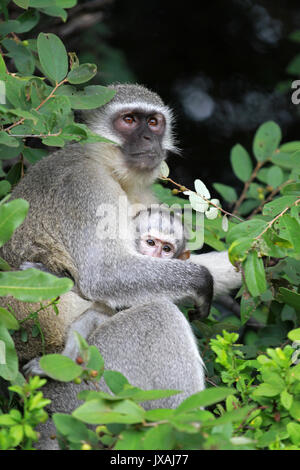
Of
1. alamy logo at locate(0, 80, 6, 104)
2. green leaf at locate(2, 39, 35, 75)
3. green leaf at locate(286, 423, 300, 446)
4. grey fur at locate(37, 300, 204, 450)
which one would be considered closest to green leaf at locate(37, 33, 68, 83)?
alamy logo at locate(0, 80, 6, 104)

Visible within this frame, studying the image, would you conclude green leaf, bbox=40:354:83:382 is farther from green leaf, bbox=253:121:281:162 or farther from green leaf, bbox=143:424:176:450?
green leaf, bbox=253:121:281:162

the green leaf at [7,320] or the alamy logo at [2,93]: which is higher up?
the alamy logo at [2,93]

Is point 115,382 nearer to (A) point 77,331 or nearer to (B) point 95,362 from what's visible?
(B) point 95,362

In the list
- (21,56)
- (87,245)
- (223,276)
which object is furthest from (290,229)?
(21,56)

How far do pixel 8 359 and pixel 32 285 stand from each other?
53 centimetres

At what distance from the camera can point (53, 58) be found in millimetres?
4461

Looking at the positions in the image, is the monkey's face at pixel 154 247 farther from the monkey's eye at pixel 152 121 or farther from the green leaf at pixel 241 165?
the green leaf at pixel 241 165

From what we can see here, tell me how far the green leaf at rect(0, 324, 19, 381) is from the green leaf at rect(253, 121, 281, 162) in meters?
3.72

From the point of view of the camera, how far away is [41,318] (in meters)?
4.43

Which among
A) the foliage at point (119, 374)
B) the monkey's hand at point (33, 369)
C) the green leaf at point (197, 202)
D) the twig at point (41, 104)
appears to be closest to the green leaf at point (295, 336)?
the foliage at point (119, 374)

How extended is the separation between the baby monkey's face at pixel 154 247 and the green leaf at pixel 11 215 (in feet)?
7.54

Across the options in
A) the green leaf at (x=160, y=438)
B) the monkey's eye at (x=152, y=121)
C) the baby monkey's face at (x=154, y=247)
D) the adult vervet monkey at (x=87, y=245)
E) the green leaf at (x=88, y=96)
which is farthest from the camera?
the monkey's eye at (x=152, y=121)

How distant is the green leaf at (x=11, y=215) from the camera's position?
3154 mm
